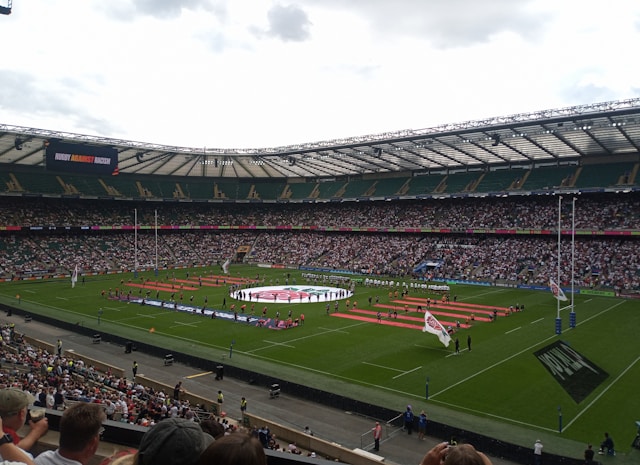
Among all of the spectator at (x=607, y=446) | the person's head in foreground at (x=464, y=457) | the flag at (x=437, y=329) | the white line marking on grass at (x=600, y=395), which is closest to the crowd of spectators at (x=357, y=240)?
the white line marking on grass at (x=600, y=395)

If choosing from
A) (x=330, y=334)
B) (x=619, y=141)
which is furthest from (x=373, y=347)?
(x=619, y=141)

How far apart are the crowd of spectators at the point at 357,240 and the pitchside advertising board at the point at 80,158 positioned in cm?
1176

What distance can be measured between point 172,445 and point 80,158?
75403 mm

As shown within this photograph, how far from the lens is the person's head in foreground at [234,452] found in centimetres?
246

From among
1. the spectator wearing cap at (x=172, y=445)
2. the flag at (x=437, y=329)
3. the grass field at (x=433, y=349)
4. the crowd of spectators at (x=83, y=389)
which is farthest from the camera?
the flag at (x=437, y=329)

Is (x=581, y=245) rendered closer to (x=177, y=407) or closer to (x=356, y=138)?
(x=356, y=138)

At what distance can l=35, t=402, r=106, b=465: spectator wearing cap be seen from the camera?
336 centimetres

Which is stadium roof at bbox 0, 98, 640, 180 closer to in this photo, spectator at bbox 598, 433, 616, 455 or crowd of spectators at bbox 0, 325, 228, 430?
spectator at bbox 598, 433, 616, 455

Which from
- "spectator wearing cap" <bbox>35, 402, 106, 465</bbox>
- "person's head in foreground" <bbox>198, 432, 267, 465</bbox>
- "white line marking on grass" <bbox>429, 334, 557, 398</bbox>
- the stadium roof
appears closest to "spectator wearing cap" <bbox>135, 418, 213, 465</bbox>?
"person's head in foreground" <bbox>198, 432, 267, 465</bbox>

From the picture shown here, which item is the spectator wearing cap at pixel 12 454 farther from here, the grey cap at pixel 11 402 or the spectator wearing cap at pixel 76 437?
the grey cap at pixel 11 402

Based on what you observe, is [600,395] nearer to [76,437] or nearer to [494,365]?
[494,365]

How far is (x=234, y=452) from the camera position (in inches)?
97.9

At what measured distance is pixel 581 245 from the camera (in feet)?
211

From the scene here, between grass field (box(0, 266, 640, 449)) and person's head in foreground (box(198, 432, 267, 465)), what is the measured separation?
20871mm
